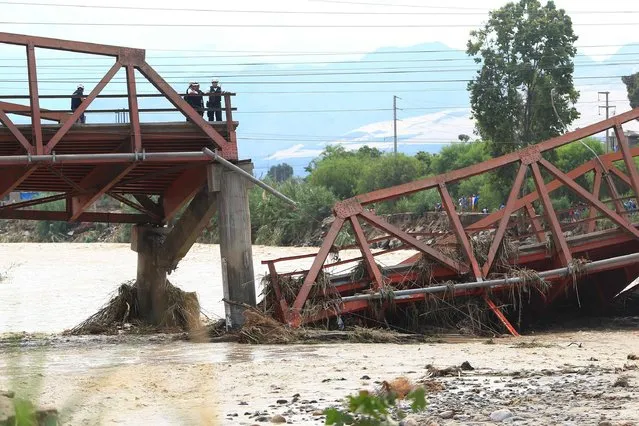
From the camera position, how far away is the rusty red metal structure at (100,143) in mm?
19969

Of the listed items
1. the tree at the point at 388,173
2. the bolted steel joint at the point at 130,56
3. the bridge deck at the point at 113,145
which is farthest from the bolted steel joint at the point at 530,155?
the tree at the point at 388,173

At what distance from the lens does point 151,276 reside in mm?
25125

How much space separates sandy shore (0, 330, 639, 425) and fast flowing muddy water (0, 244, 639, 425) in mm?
15

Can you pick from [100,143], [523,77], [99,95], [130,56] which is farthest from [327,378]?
[523,77]

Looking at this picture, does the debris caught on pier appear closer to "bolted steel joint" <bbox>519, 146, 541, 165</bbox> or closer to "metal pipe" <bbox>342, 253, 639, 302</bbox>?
"metal pipe" <bbox>342, 253, 639, 302</bbox>

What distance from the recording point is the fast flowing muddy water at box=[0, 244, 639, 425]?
39.0 ft

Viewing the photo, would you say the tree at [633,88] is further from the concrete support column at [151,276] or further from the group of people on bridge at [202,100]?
the group of people on bridge at [202,100]

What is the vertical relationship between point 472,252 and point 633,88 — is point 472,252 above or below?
below

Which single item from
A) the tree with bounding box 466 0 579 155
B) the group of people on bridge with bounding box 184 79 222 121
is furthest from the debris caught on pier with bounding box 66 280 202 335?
the tree with bounding box 466 0 579 155

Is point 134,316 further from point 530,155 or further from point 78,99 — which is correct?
point 530,155

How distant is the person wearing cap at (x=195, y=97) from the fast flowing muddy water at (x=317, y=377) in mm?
4417

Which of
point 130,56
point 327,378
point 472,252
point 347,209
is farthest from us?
point 472,252

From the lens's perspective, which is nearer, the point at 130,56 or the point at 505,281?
the point at 130,56

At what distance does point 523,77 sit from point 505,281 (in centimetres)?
4222
